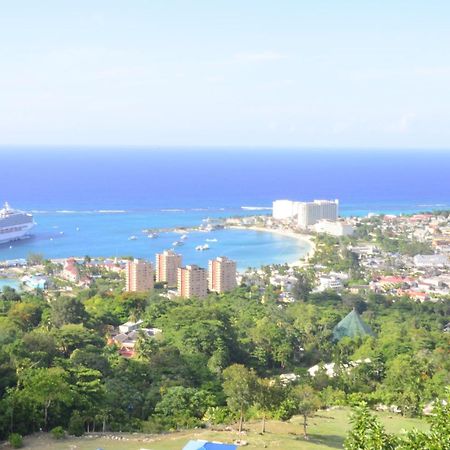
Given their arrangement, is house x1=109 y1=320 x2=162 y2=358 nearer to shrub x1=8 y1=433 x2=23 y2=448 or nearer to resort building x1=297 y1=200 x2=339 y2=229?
shrub x1=8 y1=433 x2=23 y2=448

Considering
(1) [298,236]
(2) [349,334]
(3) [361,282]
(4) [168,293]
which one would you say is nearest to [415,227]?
(1) [298,236]

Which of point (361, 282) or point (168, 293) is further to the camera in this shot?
point (361, 282)

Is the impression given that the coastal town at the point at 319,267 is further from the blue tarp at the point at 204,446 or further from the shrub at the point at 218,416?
the blue tarp at the point at 204,446

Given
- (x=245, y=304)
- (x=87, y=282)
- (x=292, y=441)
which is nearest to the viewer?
(x=292, y=441)

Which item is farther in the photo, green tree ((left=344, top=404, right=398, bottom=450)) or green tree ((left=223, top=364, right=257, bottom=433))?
green tree ((left=223, top=364, right=257, bottom=433))

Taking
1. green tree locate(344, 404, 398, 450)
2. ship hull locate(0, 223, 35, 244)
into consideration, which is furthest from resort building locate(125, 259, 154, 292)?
green tree locate(344, 404, 398, 450)

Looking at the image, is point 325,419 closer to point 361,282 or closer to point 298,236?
point 361,282

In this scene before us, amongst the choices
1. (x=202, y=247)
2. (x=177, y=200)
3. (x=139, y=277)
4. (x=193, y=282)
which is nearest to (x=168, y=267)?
(x=139, y=277)
